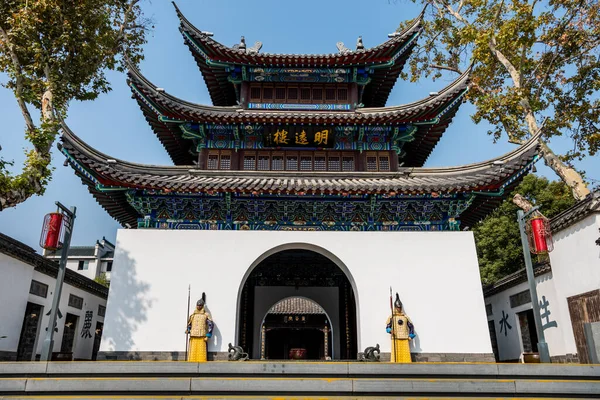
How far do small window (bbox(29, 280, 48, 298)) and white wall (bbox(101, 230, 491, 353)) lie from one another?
4.93m

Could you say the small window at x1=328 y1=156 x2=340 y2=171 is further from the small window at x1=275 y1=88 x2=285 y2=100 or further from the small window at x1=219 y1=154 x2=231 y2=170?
the small window at x1=219 y1=154 x2=231 y2=170

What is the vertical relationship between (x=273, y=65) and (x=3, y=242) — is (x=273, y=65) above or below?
above

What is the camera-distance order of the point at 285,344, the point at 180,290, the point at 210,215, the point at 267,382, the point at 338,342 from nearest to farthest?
the point at 267,382 → the point at 180,290 → the point at 210,215 → the point at 338,342 → the point at 285,344

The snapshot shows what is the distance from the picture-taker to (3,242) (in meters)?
11.3

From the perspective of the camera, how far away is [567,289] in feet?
36.0

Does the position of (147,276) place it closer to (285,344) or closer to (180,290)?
(180,290)

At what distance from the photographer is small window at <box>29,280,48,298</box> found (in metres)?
12.9

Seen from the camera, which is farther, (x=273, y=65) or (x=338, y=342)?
(x=338, y=342)

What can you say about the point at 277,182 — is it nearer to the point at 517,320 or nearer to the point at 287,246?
the point at 287,246

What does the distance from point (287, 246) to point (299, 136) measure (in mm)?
3399

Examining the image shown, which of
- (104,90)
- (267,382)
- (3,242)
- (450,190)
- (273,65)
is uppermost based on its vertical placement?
(104,90)

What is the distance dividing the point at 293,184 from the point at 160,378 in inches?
216

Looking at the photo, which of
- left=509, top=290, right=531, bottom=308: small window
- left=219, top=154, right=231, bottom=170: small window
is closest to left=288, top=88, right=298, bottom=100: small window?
left=219, top=154, right=231, bottom=170: small window

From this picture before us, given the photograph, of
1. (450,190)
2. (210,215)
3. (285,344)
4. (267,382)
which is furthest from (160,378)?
(285,344)
